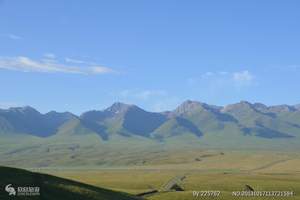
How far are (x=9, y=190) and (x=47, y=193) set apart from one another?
8.28 metres

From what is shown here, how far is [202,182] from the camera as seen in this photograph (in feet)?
602

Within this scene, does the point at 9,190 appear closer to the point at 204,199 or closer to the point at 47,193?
the point at 47,193

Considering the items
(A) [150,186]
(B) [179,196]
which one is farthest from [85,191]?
(A) [150,186]
